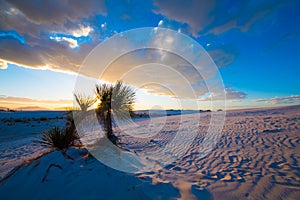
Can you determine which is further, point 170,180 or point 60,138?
point 60,138

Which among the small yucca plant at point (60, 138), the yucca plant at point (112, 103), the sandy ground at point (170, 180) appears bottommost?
the sandy ground at point (170, 180)

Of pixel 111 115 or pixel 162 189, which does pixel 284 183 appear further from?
pixel 111 115

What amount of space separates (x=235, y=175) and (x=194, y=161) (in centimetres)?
151

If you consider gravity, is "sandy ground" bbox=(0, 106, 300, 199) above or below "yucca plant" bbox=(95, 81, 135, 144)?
below

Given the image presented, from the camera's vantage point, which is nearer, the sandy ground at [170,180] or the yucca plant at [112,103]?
the sandy ground at [170,180]

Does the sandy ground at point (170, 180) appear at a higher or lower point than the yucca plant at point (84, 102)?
lower

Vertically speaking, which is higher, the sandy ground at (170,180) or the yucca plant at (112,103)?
the yucca plant at (112,103)

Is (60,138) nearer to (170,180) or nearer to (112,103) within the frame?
(112,103)

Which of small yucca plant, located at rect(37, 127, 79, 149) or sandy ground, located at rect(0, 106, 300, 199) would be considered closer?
sandy ground, located at rect(0, 106, 300, 199)

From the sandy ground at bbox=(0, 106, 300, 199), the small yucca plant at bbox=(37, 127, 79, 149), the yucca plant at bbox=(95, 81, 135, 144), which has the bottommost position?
the sandy ground at bbox=(0, 106, 300, 199)

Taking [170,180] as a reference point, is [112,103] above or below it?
above

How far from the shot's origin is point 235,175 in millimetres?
4066

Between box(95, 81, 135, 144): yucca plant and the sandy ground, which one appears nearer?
the sandy ground

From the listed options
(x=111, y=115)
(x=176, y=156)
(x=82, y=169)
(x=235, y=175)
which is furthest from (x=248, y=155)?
(x=82, y=169)
